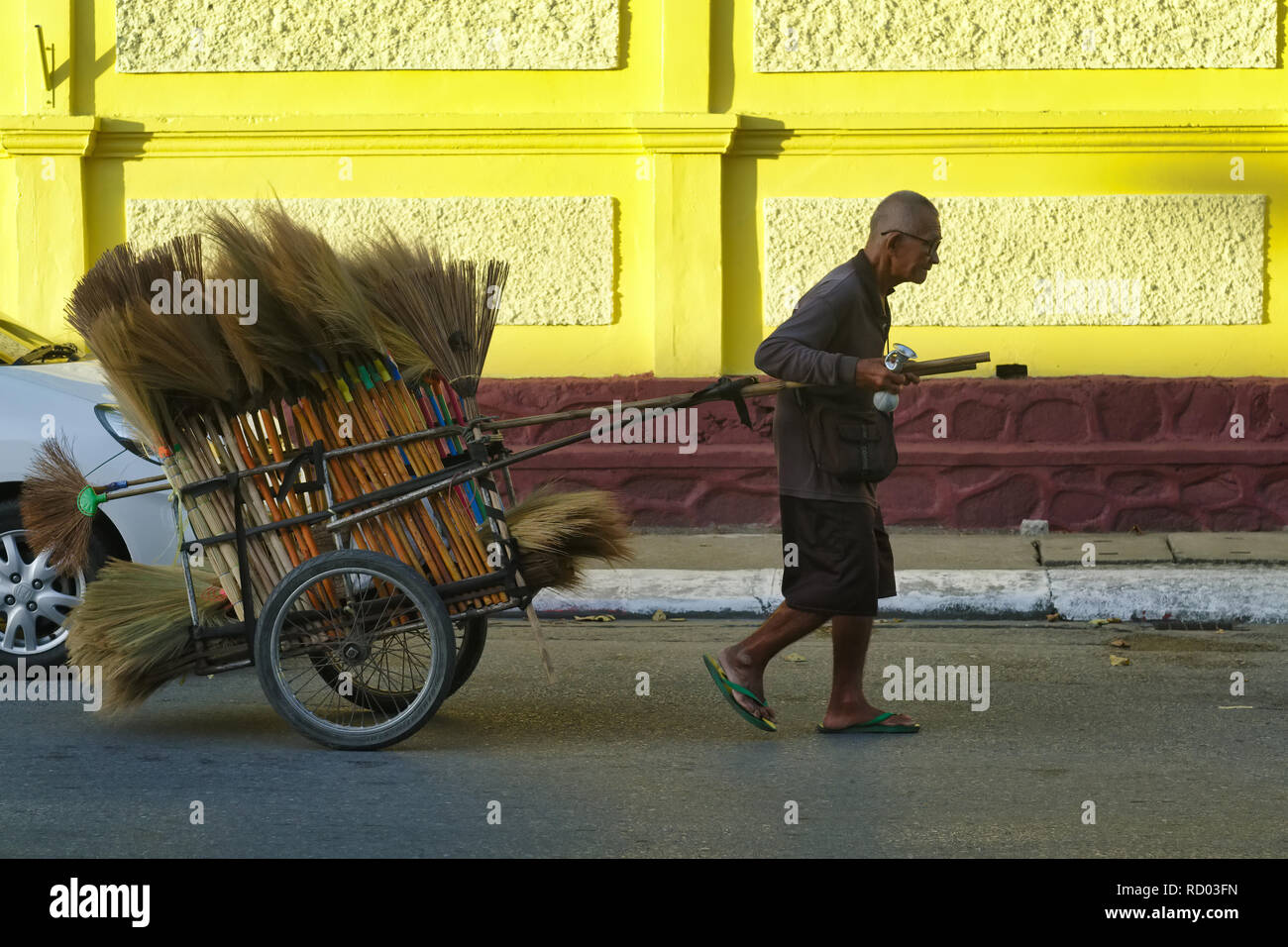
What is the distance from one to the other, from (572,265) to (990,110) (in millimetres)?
2695

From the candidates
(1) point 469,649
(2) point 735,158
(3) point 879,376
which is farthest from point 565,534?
(2) point 735,158

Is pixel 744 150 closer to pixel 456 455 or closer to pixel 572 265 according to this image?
pixel 572 265

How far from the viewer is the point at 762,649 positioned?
19.9ft

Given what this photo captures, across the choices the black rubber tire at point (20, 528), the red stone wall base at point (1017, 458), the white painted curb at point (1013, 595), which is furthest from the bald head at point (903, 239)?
the red stone wall base at point (1017, 458)

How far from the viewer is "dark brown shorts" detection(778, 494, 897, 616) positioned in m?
5.91

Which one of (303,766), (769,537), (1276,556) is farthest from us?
(769,537)

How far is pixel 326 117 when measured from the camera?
10719 millimetres

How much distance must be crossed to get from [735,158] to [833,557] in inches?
210

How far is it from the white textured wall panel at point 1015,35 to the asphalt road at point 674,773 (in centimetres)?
456

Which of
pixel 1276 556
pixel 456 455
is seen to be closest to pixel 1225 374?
pixel 1276 556

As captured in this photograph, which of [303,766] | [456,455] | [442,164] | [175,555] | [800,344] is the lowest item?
[303,766]

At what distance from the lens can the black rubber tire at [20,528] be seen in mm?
6836

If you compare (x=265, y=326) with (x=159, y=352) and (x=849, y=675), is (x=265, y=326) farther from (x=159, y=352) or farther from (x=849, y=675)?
(x=849, y=675)

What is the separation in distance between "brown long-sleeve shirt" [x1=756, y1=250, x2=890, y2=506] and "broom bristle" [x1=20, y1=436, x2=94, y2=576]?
95.7 inches
